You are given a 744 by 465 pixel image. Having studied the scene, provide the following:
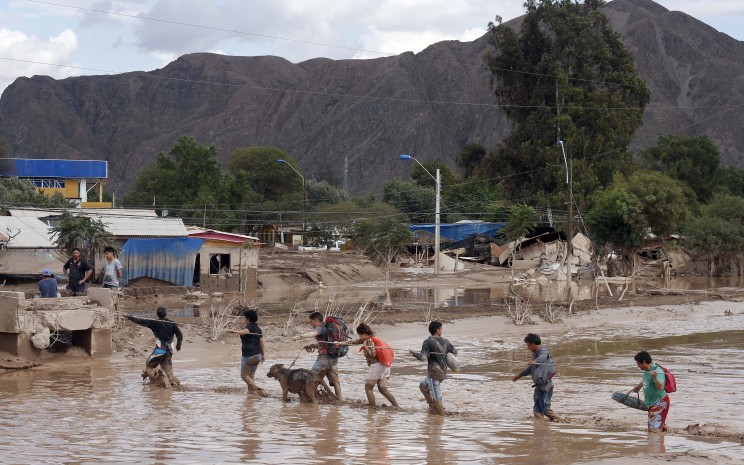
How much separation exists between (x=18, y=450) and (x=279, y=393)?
5.66m

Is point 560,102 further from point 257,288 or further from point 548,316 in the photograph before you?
point 548,316

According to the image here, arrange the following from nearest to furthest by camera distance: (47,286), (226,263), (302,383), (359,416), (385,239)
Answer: (359,416) < (302,383) < (47,286) < (226,263) < (385,239)

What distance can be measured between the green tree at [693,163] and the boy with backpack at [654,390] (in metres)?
71.1

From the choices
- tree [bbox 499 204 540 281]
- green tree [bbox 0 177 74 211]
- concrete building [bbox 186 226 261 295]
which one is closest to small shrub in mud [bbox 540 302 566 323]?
concrete building [bbox 186 226 261 295]

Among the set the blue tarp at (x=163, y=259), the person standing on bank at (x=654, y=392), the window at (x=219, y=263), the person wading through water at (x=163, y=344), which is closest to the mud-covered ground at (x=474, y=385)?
the person standing on bank at (x=654, y=392)

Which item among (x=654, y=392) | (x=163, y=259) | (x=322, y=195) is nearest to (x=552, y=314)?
(x=654, y=392)

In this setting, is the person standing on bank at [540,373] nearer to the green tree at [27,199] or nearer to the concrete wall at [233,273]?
the concrete wall at [233,273]

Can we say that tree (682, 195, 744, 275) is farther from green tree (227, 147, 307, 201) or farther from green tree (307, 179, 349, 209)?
green tree (227, 147, 307, 201)

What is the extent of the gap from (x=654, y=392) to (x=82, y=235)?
1051 inches

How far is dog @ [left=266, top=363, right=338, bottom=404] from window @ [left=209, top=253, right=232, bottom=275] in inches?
1116

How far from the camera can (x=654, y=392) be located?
38.3 feet

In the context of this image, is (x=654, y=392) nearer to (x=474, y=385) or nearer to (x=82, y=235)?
(x=474, y=385)

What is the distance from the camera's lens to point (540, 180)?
222 ft

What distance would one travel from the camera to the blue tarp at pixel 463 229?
65.3 metres
